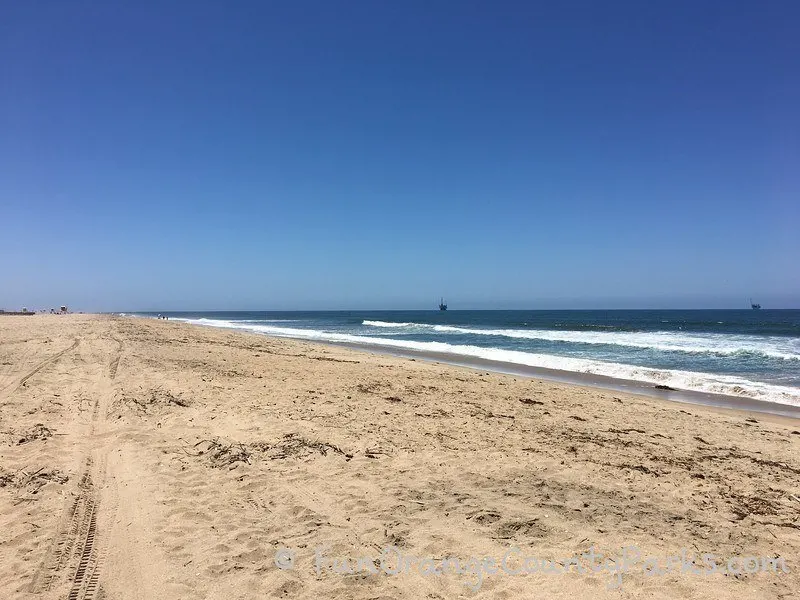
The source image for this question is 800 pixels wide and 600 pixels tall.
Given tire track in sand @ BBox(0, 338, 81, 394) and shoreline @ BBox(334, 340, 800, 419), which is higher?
tire track in sand @ BBox(0, 338, 81, 394)

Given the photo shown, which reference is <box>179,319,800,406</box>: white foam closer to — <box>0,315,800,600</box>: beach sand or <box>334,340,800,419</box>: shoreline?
<box>334,340,800,419</box>: shoreline

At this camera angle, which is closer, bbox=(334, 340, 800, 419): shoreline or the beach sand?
the beach sand

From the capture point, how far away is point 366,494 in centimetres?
478

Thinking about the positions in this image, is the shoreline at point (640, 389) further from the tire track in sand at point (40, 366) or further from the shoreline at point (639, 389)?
the tire track in sand at point (40, 366)

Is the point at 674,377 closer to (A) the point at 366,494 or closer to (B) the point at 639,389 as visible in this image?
(B) the point at 639,389

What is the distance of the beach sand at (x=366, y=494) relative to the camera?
11.2 feet

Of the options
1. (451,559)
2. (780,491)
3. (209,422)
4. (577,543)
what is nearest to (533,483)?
(577,543)

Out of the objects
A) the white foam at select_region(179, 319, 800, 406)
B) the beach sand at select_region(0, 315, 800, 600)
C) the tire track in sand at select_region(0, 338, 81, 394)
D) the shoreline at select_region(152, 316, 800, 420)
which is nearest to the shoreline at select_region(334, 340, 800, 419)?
the shoreline at select_region(152, 316, 800, 420)

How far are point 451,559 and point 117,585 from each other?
95.4 inches

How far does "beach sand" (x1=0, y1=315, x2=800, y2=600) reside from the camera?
11.2ft

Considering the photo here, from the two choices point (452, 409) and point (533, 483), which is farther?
point (452, 409)

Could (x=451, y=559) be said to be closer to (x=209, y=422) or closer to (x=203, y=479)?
(x=203, y=479)

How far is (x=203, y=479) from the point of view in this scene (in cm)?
502

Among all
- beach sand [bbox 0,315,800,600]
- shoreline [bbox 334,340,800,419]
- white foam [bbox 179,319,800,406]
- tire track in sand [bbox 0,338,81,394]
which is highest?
tire track in sand [bbox 0,338,81,394]
